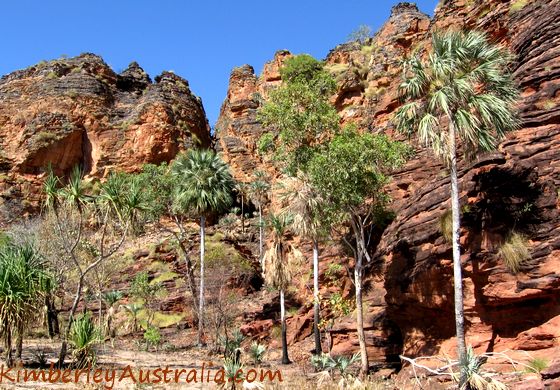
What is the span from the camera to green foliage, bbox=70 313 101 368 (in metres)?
17.6

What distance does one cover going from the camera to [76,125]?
59.9m

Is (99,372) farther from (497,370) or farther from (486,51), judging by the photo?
(486,51)

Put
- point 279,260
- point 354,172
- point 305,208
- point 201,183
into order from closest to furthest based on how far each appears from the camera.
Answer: point 354,172, point 305,208, point 279,260, point 201,183

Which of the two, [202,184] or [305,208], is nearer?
[305,208]

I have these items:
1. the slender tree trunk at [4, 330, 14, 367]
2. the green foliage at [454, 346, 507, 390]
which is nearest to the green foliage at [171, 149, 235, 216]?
the slender tree trunk at [4, 330, 14, 367]

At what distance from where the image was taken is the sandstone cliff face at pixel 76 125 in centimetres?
5722

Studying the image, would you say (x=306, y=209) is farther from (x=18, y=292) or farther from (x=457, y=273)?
(x=18, y=292)

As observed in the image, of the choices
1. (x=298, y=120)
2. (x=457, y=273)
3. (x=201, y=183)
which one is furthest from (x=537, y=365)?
(x=201, y=183)

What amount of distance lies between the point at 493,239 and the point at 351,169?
694 centimetres

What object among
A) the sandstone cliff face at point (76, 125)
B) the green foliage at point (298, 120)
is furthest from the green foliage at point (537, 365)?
the sandstone cliff face at point (76, 125)

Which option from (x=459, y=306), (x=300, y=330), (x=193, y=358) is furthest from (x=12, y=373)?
(x=300, y=330)

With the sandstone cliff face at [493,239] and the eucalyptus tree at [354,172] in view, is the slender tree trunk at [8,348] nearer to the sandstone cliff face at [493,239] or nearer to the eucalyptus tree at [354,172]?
the eucalyptus tree at [354,172]

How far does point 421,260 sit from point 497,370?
18.2 ft

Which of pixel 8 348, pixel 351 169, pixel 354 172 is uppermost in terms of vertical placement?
pixel 351 169
